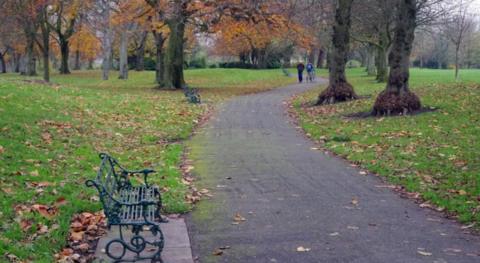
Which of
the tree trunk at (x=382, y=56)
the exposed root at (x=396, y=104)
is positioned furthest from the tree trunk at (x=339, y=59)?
the tree trunk at (x=382, y=56)

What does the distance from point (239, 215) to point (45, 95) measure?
13783 mm

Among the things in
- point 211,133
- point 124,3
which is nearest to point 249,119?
point 211,133

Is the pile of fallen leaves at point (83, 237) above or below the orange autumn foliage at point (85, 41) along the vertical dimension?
below

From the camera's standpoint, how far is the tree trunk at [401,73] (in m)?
17.6

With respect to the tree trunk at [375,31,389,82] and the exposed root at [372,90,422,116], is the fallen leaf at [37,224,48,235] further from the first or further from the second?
the tree trunk at [375,31,389,82]

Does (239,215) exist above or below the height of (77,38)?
below

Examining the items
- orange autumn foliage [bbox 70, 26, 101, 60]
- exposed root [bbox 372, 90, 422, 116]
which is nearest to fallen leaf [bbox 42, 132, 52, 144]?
exposed root [bbox 372, 90, 422, 116]

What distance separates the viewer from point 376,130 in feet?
49.1

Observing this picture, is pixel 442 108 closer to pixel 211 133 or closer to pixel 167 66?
pixel 211 133

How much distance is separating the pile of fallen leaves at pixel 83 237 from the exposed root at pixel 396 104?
12.2m

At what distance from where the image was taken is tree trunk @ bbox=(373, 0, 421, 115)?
17578 mm

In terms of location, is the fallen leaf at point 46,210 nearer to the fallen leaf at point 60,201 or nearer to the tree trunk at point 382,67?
the fallen leaf at point 60,201

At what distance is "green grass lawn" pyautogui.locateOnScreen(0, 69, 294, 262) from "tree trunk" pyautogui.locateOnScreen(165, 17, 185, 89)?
40.5 ft

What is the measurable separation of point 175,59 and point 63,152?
23561 millimetres
